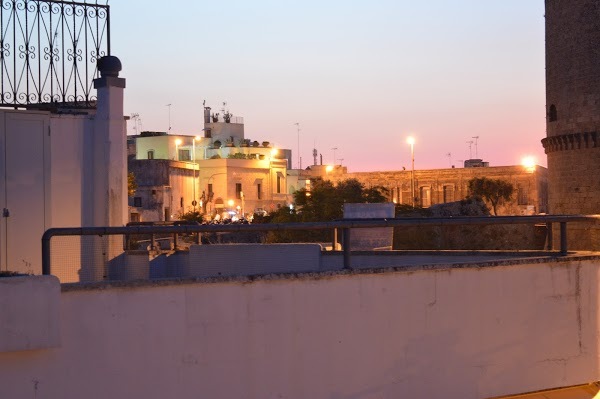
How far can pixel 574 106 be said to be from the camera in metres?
39.8

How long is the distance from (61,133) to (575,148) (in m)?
32.9

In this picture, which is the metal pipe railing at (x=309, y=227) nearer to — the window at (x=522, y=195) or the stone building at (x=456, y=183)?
the stone building at (x=456, y=183)

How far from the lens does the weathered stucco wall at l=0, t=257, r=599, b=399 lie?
6.00 m

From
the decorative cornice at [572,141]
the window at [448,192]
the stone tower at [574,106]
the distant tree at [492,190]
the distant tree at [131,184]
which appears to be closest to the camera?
the stone tower at [574,106]

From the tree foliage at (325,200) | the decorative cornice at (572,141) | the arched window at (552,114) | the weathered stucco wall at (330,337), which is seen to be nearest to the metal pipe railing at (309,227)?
the weathered stucco wall at (330,337)

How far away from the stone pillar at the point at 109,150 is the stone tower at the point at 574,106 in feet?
97.0

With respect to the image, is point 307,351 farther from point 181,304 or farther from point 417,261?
point 417,261

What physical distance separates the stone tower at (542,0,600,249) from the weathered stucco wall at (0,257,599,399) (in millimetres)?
30991

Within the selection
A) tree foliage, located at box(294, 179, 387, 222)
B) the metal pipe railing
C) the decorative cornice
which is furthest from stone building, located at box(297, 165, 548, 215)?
the metal pipe railing

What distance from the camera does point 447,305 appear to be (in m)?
7.38

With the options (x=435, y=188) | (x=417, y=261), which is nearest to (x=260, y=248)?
(x=417, y=261)

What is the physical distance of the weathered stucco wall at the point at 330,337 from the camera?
6004mm

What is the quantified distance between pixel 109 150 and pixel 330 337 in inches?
191

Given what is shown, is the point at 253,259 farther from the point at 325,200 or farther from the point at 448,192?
the point at 448,192
